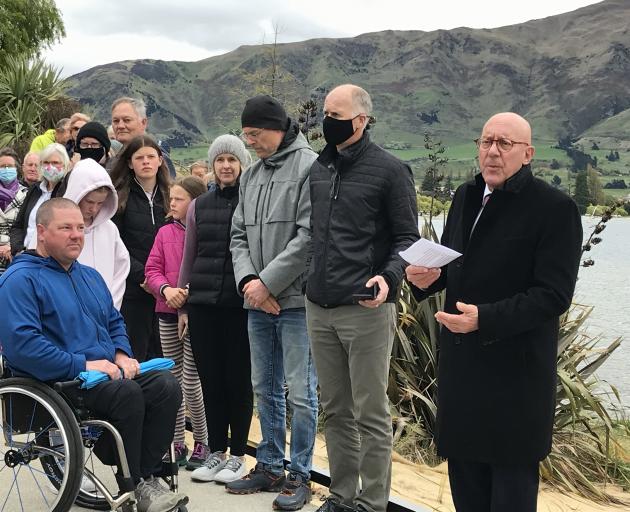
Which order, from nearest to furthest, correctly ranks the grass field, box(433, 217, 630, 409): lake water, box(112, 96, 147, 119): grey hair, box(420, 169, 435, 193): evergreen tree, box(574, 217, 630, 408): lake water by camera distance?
the grass field < box(112, 96, 147, 119): grey hair < box(420, 169, 435, 193): evergreen tree < box(433, 217, 630, 409): lake water < box(574, 217, 630, 408): lake water

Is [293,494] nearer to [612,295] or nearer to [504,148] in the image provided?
[504,148]

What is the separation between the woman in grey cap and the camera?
4043 millimetres

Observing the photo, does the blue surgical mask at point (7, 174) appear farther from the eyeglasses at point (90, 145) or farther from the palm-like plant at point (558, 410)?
the palm-like plant at point (558, 410)

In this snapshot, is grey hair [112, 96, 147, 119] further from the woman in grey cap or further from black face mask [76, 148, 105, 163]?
the woman in grey cap

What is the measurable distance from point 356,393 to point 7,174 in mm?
5561

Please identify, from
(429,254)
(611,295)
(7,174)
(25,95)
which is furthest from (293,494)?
(25,95)

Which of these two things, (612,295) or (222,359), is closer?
(222,359)

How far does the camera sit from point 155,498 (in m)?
3.38

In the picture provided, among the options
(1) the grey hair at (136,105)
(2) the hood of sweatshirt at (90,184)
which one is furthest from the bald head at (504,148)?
(1) the grey hair at (136,105)

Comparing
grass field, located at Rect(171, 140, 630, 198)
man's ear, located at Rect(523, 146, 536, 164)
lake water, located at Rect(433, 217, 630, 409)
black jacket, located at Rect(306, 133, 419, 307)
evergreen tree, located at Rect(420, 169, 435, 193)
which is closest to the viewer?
man's ear, located at Rect(523, 146, 536, 164)

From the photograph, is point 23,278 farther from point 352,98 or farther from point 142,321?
point 352,98

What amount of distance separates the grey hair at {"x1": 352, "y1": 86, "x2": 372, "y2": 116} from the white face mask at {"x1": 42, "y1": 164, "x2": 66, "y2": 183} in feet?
8.22

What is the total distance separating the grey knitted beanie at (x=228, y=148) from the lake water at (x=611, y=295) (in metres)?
2.40

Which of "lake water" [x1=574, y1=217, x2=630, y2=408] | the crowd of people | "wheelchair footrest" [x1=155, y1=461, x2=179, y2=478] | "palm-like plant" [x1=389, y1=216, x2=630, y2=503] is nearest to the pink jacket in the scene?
the crowd of people
